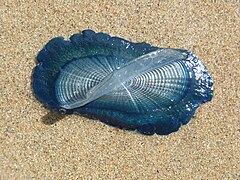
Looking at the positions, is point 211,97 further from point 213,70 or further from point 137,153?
point 137,153

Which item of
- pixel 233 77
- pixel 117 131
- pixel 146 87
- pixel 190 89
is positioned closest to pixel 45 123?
pixel 117 131

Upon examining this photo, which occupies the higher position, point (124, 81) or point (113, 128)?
point (124, 81)

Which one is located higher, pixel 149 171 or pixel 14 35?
pixel 14 35
